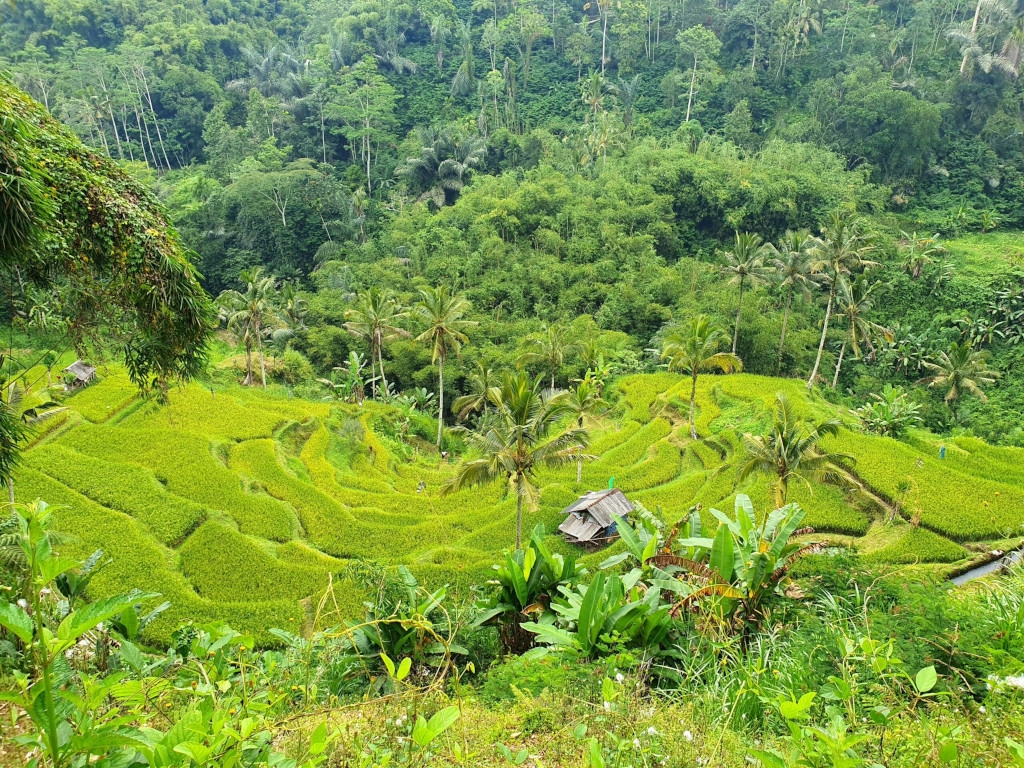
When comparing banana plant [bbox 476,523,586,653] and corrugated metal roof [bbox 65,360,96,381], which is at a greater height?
banana plant [bbox 476,523,586,653]

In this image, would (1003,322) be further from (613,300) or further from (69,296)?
(69,296)

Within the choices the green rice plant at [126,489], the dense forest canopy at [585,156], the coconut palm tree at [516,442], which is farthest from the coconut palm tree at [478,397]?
the green rice plant at [126,489]

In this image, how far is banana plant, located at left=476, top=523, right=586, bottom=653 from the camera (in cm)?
609

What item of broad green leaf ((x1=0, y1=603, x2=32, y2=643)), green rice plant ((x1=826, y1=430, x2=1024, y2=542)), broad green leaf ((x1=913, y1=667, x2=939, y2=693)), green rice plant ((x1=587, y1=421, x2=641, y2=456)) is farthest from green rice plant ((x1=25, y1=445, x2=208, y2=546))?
green rice plant ((x1=826, y1=430, x2=1024, y2=542))

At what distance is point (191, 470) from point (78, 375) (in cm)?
706

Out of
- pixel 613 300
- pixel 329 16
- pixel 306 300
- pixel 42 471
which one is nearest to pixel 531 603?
pixel 42 471

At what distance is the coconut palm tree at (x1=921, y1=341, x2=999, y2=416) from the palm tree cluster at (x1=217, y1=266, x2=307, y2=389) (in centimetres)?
2496

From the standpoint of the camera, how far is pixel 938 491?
1477cm

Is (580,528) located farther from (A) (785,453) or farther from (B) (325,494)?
(B) (325,494)

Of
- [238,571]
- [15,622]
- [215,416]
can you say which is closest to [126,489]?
[238,571]

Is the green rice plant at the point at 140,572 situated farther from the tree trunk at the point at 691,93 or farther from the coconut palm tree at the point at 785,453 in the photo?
the tree trunk at the point at 691,93

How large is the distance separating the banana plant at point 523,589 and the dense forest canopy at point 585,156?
18877mm

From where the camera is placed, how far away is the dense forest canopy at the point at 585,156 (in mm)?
27656

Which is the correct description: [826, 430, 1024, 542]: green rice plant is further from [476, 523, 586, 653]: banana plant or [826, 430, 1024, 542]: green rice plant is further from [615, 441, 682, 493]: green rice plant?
[476, 523, 586, 653]: banana plant
